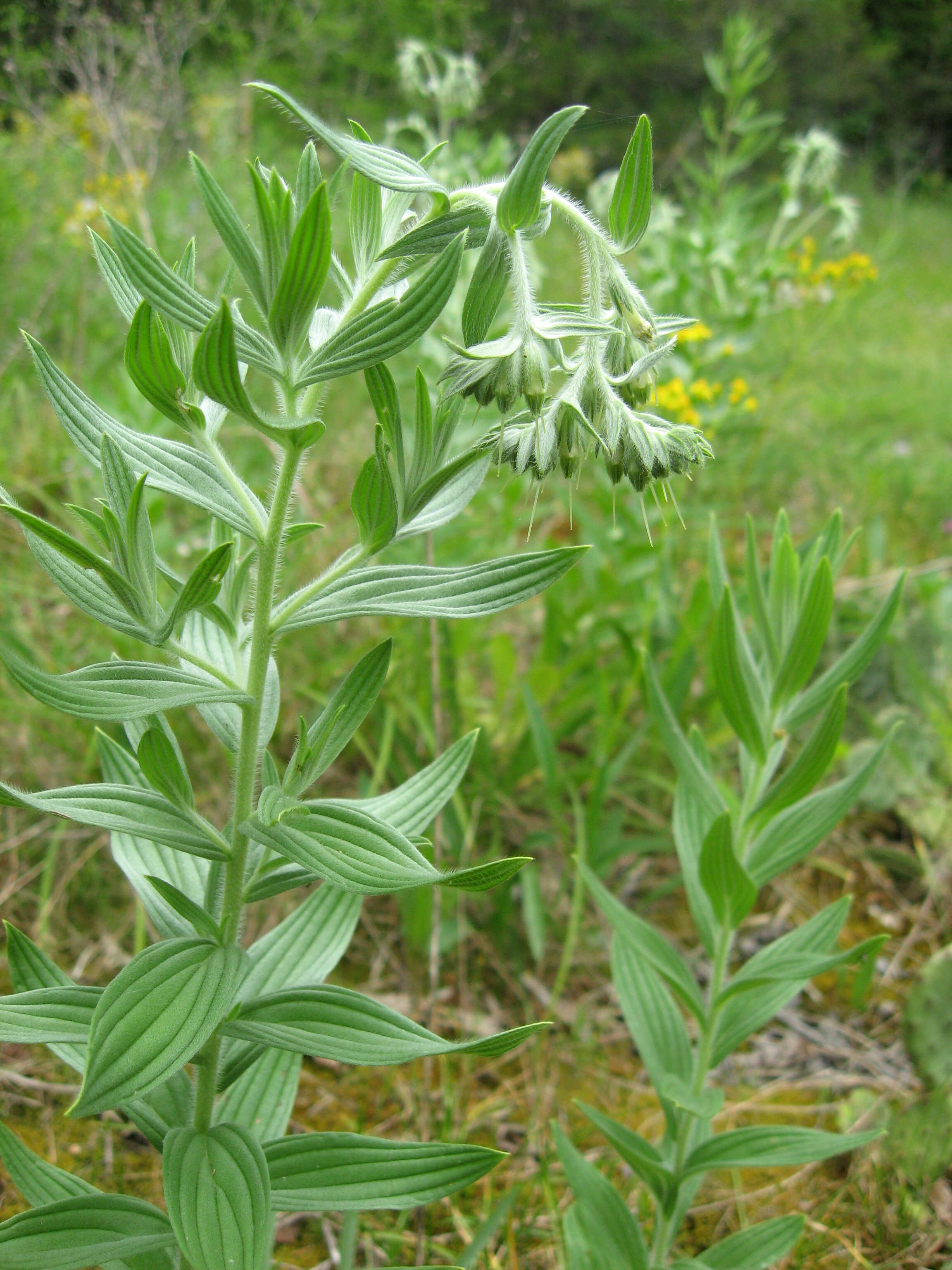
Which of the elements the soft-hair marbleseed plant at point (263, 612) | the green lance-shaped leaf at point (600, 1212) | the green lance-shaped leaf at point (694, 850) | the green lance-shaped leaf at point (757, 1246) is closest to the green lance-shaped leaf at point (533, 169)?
the soft-hair marbleseed plant at point (263, 612)

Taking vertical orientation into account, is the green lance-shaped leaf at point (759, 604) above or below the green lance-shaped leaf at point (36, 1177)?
above

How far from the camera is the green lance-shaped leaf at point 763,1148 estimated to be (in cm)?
136

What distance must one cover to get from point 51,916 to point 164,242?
3857 mm

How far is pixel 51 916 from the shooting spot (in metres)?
2.08

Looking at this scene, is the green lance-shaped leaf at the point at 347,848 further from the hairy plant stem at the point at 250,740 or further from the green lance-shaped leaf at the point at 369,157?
the green lance-shaped leaf at the point at 369,157

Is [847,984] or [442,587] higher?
[442,587]

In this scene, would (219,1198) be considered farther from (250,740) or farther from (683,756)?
(683,756)

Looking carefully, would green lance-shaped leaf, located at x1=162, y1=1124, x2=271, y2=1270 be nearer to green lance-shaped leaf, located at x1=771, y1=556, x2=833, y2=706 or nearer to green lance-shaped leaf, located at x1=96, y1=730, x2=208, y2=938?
green lance-shaped leaf, located at x1=96, y1=730, x2=208, y2=938

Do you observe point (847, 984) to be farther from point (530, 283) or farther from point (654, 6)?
point (654, 6)

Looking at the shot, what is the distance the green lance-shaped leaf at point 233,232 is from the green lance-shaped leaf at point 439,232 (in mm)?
131

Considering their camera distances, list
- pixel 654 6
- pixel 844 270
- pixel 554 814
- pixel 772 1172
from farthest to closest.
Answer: pixel 654 6 → pixel 844 270 → pixel 554 814 → pixel 772 1172

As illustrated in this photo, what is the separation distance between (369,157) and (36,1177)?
4.03ft

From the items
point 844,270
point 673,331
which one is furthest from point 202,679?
point 844,270

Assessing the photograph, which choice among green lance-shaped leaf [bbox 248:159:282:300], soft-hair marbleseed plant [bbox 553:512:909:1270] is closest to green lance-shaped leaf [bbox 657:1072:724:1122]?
soft-hair marbleseed plant [bbox 553:512:909:1270]
